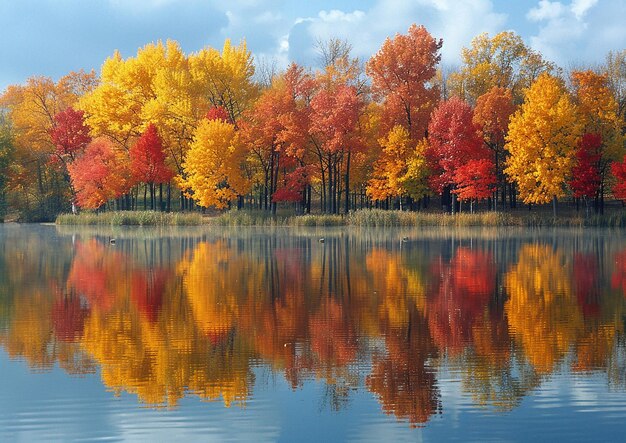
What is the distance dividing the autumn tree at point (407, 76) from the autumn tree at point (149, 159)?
17.2m

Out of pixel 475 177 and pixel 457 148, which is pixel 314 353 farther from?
pixel 475 177

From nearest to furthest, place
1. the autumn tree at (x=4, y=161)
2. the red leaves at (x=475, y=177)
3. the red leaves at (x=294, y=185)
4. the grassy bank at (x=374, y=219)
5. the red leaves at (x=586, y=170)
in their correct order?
the grassy bank at (x=374, y=219) < the red leaves at (x=586, y=170) < the red leaves at (x=475, y=177) < the red leaves at (x=294, y=185) < the autumn tree at (x=4, y=161)

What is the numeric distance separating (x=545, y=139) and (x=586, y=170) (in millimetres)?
3667

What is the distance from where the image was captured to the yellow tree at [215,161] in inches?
2425

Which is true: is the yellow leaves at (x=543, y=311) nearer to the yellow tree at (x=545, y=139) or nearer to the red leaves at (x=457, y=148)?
the yellow tree at (x=545, y=139)

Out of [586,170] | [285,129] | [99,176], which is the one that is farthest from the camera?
[99,176]

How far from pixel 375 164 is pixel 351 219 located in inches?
327

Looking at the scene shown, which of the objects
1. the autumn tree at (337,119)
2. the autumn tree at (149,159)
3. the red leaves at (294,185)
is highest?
the autumn tree at (337,119)

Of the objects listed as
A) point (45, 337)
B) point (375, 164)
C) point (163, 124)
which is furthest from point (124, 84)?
point (45, 337)

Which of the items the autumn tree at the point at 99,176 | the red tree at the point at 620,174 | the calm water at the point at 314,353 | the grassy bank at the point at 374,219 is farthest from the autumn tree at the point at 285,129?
the calm water at the point at 314,353

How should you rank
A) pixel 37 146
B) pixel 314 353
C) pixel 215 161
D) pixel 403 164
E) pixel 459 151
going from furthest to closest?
pixel 37 146 < pixel 215 161 < pixel 403 164 < pixel 459 151 < pixel 314 353

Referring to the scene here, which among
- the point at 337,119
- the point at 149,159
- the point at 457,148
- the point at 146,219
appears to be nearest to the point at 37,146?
the point at 149,159

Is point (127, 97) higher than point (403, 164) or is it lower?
higher

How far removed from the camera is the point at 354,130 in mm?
61250
